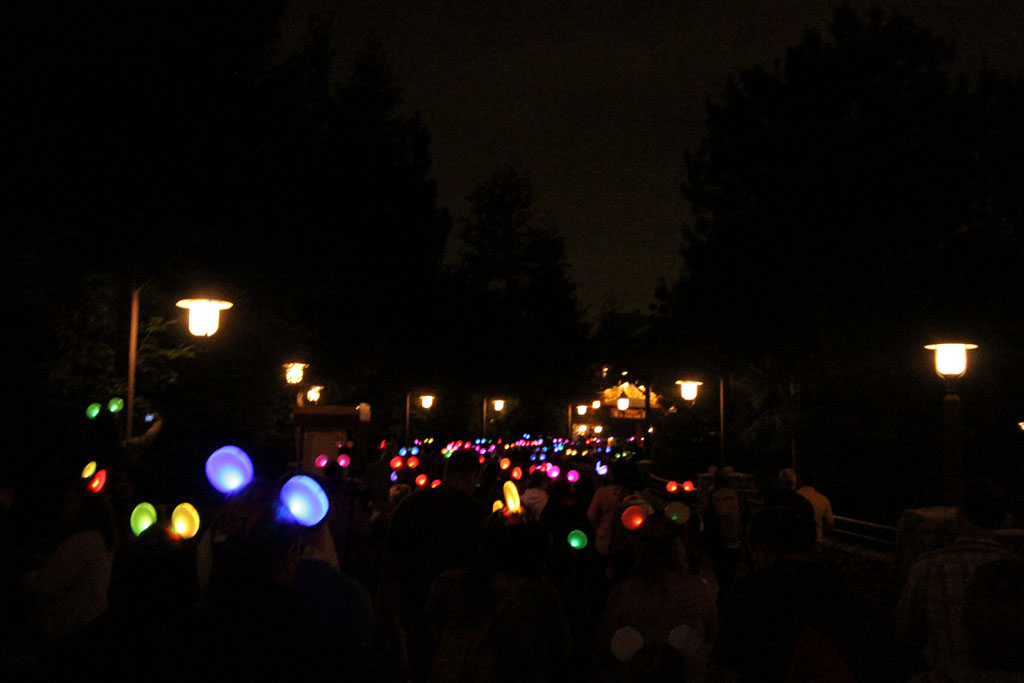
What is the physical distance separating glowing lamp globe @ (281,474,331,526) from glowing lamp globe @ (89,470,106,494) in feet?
11.3

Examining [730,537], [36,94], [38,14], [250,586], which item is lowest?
[730,537]

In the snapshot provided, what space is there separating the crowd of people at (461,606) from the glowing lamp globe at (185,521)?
68 millimetres

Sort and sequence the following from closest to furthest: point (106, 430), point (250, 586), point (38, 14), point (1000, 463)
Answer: point (250, 586), point (106, 430), point (38, 14), point (1000, 463)

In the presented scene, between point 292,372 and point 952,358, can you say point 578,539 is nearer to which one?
point 952,358

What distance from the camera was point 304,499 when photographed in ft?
10.8

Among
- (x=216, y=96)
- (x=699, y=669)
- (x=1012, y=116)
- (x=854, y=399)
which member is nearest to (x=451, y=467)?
(x=699, y=669)

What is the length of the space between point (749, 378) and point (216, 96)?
15729 mm

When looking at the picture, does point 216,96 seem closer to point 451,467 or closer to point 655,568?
point 451,467

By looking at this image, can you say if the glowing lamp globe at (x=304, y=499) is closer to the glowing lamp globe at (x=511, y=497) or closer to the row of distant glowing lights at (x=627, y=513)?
the row of distant glowing lights at (x=627, y=513)

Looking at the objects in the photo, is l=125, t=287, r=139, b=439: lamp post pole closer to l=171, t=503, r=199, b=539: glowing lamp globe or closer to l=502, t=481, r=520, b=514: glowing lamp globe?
l=502, t=481, r=520, b=514: glowing lamp globe

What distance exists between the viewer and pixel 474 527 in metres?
5.52

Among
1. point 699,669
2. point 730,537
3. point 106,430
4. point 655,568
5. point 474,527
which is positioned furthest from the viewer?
point 106,430

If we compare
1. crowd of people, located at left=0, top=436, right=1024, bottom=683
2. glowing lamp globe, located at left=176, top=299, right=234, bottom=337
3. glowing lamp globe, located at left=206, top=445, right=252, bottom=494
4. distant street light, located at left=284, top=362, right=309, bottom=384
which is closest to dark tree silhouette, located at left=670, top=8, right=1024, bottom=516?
distant street light, located at left=284, top=362, right=309, bottom=384

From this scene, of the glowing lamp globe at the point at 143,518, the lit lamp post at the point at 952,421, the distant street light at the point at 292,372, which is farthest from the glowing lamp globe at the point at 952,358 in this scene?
the distant street light at the point at 292,372
